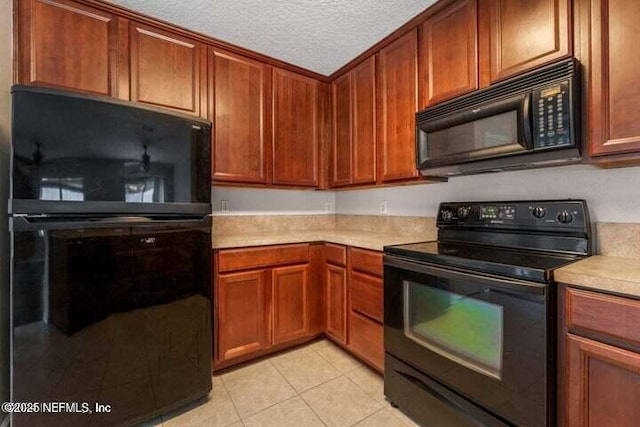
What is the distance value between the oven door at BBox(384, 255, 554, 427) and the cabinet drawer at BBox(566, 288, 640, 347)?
0.25 feet

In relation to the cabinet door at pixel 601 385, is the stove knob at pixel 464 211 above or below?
above

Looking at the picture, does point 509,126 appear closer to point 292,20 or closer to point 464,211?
point 464,211

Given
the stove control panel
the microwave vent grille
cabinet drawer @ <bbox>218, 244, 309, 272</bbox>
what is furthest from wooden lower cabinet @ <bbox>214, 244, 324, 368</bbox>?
the microwave vent grille

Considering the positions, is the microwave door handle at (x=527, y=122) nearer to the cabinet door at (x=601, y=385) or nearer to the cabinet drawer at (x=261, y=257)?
the cabinet door at (x=601, y=385)

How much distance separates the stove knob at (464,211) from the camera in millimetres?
1710

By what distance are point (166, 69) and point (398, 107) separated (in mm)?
1587

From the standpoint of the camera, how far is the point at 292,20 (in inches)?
70.6

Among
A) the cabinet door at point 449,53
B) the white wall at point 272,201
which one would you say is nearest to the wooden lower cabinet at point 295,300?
the white wall at point 272,201

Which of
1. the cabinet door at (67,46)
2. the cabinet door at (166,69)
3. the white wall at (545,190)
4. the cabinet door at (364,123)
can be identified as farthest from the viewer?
the cabinet door at (364,123)

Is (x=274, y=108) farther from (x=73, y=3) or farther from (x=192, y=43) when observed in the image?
(x=73, y=3)

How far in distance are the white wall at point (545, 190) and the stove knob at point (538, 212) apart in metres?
0.18

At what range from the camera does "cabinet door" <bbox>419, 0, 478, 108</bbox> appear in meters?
1.53

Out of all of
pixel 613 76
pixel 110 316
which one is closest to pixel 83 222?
pixel 110 316

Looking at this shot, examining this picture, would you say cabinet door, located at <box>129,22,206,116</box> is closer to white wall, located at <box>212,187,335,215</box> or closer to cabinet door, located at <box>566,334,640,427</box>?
white wall, located at <box>212,187,335,215</box>
